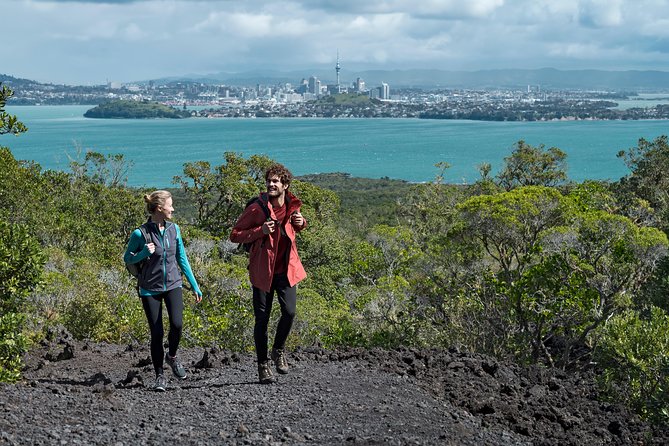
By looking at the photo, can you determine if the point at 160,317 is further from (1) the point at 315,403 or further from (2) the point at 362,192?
(2) the point at 362,192

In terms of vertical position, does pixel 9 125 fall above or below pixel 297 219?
above

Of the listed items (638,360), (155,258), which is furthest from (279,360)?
(638,360)

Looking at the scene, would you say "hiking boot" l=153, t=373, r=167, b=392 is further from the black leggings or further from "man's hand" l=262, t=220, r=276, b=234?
"man's hand" l=262, t=220, r=276, b=234

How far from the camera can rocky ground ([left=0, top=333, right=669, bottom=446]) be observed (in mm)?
4875

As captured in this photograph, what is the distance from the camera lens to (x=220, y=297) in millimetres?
12758

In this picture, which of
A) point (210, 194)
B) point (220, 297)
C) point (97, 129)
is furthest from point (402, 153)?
point (220, 297)

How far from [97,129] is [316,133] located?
42.1m

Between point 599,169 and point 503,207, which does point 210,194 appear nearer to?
point 503,207

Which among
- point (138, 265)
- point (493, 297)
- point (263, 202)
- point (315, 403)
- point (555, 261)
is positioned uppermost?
point (263, 202)

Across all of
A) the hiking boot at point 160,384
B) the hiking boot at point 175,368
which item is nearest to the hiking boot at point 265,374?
the hiking boot at point 175,368

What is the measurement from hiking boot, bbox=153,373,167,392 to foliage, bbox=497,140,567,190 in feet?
73.9

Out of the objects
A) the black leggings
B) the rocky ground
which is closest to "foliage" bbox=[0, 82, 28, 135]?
the black leggings

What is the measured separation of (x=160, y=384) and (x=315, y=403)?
4.15 feet

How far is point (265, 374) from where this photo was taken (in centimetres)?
611
